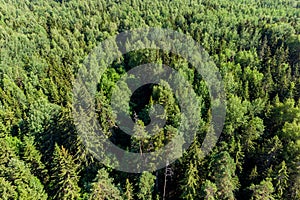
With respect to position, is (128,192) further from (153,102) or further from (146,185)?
(153,102)

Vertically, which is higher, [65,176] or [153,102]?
[153,102]

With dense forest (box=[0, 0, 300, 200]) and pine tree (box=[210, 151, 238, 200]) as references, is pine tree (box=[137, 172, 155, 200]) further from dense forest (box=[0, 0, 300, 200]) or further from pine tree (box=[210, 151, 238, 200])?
pine tree (box=[210, 151, 238, 200])

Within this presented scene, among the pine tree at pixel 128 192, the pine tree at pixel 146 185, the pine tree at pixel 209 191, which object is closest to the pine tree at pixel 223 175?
the pine tree at pixel 209 191

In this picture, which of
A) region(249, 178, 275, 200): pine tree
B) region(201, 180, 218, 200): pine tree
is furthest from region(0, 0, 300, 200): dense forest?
region(249, 178, 275, 200): pine tree

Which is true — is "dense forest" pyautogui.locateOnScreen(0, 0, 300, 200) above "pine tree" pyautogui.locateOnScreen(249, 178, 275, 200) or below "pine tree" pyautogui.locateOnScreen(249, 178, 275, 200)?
above

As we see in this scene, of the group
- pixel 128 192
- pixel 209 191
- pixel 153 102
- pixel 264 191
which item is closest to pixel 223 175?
pixel 209 191

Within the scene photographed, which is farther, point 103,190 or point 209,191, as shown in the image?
point 103,190

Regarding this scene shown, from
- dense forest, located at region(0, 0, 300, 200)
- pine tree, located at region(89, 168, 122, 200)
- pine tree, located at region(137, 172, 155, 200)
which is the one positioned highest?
dense forest, located at region(0, 0, 300, 200)

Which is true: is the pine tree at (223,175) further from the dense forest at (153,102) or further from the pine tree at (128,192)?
the pine tree at (128,192)

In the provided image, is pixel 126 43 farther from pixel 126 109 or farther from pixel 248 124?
pixel 248 124
